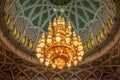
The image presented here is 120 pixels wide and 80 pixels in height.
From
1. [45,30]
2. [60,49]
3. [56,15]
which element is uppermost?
[56,15]

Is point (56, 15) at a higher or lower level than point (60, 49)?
higher

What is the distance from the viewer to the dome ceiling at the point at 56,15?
2722 centimetres

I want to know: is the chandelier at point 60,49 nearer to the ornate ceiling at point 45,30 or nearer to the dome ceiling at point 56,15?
the ornate ceiling at point 45,30

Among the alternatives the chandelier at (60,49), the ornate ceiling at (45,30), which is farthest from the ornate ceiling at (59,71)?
the chandelier at (60,49)

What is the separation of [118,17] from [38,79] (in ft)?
33.9

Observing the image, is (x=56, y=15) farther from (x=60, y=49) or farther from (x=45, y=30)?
(x=60, y=49)

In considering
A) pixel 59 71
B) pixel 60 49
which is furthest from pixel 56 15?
pixel 60 49

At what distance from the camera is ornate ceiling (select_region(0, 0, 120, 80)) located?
26448 millimetres

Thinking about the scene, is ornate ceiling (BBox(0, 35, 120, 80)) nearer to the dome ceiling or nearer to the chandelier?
the dome ceiling

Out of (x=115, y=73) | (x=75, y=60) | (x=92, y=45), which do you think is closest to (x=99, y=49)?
(x=92, y=45)

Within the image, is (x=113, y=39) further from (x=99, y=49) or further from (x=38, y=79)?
(x=38, y=79)

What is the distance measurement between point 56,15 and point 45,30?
1.81 metres

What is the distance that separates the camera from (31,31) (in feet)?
95.5

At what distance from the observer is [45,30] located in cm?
2956
